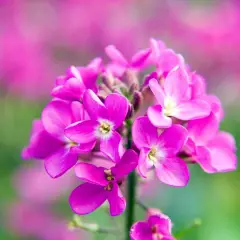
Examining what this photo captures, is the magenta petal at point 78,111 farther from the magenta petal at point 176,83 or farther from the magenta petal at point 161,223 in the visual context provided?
the magenta petal at point 161,223

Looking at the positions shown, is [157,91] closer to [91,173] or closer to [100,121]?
[100,121]

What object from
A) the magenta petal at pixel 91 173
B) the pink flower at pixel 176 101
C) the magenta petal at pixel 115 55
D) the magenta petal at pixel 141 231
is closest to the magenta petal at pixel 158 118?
the pink flower at pixel 176 101

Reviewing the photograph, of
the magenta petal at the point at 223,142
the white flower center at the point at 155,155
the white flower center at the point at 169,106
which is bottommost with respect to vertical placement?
the magenta petal at the point at 223,142

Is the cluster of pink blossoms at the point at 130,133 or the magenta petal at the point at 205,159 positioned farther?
the magenta petal at the point at 205,159

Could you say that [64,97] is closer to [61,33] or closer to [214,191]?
[214,191]

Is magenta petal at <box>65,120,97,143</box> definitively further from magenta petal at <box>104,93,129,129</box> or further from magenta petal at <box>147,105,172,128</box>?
magenta petal at <box>147,105,172,128</box>

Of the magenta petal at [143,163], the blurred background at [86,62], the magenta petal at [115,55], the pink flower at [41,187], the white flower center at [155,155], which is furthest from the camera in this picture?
the pink flower at [41,187]

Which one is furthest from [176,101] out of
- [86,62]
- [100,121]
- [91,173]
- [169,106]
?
[86,62]

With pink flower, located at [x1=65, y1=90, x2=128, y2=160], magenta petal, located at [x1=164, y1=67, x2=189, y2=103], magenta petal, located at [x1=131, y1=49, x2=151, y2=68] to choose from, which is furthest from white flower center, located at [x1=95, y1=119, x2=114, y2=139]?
magenta petal, located at [x1=131, y1=49, x2=151, y2=68]
